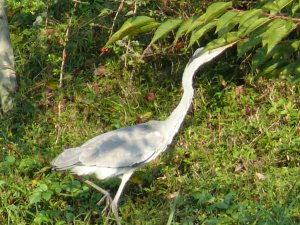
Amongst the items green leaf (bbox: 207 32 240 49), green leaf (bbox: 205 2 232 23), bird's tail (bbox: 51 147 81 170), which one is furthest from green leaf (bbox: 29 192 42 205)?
green leaf (bbox: 205 2 232 23)

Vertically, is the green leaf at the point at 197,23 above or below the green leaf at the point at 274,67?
above

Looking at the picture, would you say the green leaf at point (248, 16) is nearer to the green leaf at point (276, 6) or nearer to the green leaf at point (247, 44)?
the green leaf at point (276, 6)

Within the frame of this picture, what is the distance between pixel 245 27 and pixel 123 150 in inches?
61.4

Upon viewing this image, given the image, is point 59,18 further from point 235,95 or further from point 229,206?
point 229,206

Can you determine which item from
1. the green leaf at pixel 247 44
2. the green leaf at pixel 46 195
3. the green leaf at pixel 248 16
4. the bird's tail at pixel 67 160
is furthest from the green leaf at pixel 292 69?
the green leaf at pixel 46 195

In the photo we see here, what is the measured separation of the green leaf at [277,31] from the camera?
188 inches

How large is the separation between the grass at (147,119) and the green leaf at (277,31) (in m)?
1.22

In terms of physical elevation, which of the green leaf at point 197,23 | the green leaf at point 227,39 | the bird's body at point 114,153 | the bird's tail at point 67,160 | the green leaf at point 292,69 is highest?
the green leaf at point 197,23

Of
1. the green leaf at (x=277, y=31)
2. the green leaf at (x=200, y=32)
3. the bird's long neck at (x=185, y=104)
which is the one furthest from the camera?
the bird's long neck at (x=185, y=104)

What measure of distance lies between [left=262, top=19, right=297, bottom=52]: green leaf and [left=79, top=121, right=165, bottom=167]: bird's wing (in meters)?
1.60

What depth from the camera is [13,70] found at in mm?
7711

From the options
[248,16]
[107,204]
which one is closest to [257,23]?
[248,16]

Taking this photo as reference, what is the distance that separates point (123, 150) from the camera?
6180mm

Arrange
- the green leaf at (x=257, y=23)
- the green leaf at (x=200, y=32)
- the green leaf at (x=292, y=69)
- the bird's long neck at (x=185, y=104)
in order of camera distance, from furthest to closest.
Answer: the bird's long neck at (x=185, y=104) < the green leaf at (x=292, y=69) < the green leaf at (x=200, y=32) < the green leaf at (x=257, y=23)
